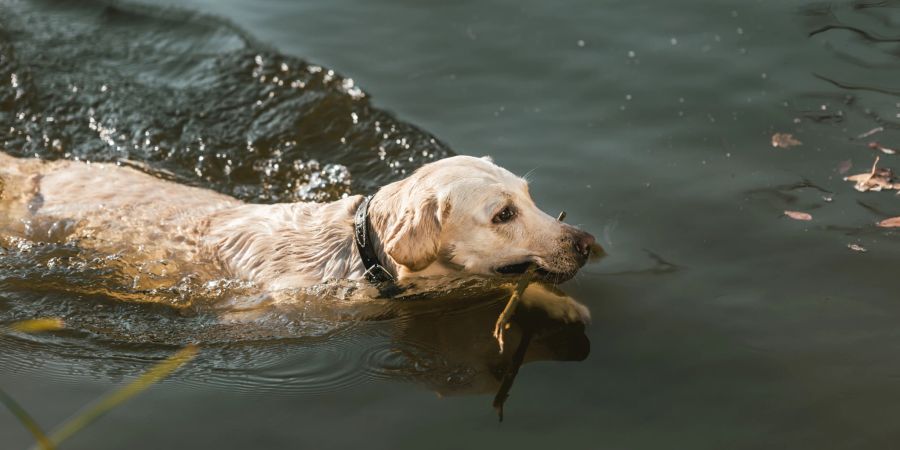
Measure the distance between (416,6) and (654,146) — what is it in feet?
13.1

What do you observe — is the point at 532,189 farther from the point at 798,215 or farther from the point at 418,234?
the point at 418,234

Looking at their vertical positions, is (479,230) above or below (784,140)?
above

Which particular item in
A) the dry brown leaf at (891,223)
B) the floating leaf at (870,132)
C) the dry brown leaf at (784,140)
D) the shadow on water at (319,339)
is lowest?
the shadow on water at (319,339)

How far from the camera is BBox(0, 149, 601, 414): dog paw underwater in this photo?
5617 mm

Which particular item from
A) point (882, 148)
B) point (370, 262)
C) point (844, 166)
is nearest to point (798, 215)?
point (844, 166)

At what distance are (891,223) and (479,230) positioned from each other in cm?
282

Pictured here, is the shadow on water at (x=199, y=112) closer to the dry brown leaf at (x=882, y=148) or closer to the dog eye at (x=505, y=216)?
the dog eye at (x=505, y=216)

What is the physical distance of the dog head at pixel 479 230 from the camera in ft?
18.4

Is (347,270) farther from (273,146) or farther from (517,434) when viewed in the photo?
(273,146)

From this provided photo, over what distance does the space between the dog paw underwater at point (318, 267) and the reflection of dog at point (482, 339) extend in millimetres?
11

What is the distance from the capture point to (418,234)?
18.3 feet

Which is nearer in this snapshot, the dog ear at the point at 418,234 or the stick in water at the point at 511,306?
the stick in water at the point at 511,306

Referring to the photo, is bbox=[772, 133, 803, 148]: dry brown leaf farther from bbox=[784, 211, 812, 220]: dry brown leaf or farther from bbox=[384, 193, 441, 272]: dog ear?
bbox=[384, 193, 441, 272]: dog ear

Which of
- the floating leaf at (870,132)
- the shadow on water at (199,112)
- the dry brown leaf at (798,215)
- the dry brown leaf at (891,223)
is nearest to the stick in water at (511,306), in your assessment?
the dry brown leaf at (798,215)
